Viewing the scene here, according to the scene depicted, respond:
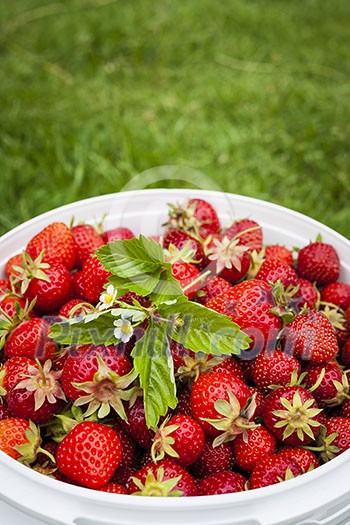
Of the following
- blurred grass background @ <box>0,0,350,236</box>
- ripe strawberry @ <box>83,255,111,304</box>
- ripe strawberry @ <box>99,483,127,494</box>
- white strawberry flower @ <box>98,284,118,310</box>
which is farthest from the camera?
blurred grass background @ <box>0,0,350,236</box>

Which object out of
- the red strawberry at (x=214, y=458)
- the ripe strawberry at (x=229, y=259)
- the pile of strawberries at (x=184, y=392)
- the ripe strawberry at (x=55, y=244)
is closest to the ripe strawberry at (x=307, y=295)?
the pile of strawberries at (x=184, y=392)

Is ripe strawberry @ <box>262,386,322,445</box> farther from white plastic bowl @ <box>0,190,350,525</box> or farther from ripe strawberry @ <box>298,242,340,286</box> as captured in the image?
ripe strawberry @ <box>298,242,340,286</box>

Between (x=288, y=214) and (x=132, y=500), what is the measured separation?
76 centimetres

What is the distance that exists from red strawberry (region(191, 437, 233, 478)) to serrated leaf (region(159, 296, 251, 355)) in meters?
0.14

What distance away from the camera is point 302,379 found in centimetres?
104

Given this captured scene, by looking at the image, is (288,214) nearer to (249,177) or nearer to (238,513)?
(238,513)

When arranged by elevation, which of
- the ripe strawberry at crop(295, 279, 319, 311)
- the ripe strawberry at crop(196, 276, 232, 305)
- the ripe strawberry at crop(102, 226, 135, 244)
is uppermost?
the ripe strawberry at crop(196, 276, 232, 305)

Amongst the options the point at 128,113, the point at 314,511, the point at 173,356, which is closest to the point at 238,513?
the point at 314,511

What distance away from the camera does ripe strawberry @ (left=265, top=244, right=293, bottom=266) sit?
129 centimetres

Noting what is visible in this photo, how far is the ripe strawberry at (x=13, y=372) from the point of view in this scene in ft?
3.26

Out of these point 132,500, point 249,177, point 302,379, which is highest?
point 132,500

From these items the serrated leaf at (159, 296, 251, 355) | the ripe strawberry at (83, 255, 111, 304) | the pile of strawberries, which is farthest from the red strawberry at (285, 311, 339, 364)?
the ripe strawberry at (83, 255, 111, 304)

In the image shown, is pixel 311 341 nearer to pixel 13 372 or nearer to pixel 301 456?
pixel 301 456

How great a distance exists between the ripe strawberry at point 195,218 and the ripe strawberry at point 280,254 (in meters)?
0.12
